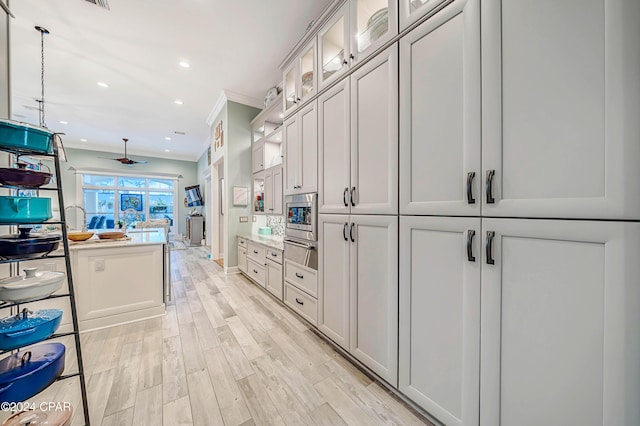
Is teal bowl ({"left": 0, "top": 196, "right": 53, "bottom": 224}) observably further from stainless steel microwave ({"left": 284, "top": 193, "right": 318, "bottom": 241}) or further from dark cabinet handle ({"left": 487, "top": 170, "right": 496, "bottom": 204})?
dark cabinet handle ({"left": 487, "top": 170, "right": 496, "bottom": 204})

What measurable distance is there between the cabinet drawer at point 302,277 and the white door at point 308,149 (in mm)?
820

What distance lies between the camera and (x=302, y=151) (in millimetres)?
2447

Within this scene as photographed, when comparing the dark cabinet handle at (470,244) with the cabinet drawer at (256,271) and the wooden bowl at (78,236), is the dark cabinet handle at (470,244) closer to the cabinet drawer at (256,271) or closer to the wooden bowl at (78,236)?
the cabinet drawer at (256,271)

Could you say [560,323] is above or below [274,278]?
above

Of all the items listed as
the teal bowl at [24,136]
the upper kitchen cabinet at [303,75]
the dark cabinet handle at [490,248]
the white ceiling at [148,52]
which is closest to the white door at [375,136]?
the dark cabinet handle at [490,248]

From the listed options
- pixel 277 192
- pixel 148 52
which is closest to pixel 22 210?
pixel 277 192

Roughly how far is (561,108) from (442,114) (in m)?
0.46

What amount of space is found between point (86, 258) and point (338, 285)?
2534 mm

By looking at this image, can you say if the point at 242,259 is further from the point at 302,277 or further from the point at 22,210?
the point at 22,210

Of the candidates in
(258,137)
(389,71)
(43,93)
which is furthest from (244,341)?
(43,93)

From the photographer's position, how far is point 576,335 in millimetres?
871

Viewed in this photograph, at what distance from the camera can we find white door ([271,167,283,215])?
3408mm

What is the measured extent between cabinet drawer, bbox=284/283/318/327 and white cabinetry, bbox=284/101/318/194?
42.8 inches

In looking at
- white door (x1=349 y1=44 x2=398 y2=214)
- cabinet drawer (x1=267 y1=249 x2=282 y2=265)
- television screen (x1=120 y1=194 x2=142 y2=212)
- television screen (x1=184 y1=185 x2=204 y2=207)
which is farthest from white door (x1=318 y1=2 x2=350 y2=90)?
television screen (x1=120 y1=194 x2=142 y2=212)
